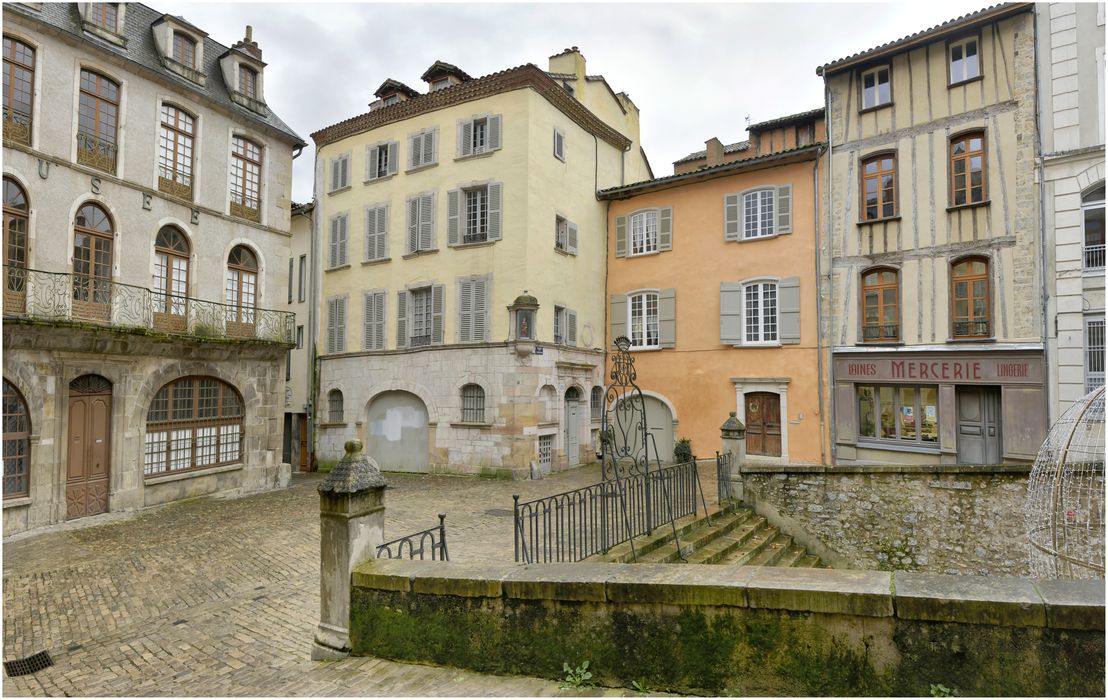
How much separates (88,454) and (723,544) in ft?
42.7

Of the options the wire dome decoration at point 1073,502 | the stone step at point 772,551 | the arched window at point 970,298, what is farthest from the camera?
the arched window at point 970,298

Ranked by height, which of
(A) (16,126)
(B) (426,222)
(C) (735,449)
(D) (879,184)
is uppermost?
(D) (879,184)

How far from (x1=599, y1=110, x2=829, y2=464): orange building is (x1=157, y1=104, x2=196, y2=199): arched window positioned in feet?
40.9

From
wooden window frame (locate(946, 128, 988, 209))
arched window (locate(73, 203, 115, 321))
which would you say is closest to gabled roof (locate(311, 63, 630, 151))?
arched window (locate(73, 203, 115, 321))

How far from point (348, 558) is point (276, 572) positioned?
14.0 ft

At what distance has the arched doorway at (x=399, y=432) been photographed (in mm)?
18922

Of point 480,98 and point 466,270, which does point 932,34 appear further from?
point 466,270

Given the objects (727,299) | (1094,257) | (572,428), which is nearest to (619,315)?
(727,299)

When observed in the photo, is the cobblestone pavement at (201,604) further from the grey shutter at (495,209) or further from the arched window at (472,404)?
the grey shutter at (495,209)

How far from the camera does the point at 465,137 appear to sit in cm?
1889

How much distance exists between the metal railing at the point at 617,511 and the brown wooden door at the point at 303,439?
15.3m

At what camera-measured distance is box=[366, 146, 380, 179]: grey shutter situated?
20.8 meters

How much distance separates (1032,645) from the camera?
11.2ft

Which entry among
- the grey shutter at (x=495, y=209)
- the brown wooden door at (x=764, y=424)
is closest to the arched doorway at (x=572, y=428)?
the brown wooden door at (x=764, y=424)
